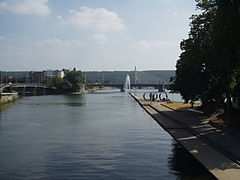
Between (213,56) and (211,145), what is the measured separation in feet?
30.9

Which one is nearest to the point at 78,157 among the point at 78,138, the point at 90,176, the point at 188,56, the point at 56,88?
the point at 90,176

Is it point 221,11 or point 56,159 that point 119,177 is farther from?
point 221,11

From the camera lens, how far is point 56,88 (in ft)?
599

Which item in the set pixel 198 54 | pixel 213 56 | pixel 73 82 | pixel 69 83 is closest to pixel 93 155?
pixel 213 56

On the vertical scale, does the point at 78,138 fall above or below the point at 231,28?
below

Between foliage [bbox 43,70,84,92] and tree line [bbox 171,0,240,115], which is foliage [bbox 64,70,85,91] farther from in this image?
A: tree line [bbox 171,0,240,115]

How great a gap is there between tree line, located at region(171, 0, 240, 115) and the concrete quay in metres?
3.89

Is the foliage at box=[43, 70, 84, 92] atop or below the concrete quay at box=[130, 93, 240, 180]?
atop

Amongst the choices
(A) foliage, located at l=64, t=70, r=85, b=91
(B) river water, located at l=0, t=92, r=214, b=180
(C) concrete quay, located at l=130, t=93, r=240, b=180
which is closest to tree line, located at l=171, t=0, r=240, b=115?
(C) concrete quay, located at l=130, t=93, r=240, b=180

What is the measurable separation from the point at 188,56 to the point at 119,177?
27.2 m

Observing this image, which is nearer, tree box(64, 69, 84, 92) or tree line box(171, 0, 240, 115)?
tree line box(171, 0, 240, 115)

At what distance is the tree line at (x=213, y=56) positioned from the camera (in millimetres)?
28897

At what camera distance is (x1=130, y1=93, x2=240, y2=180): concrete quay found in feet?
70.3

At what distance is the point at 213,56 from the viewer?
112ft
